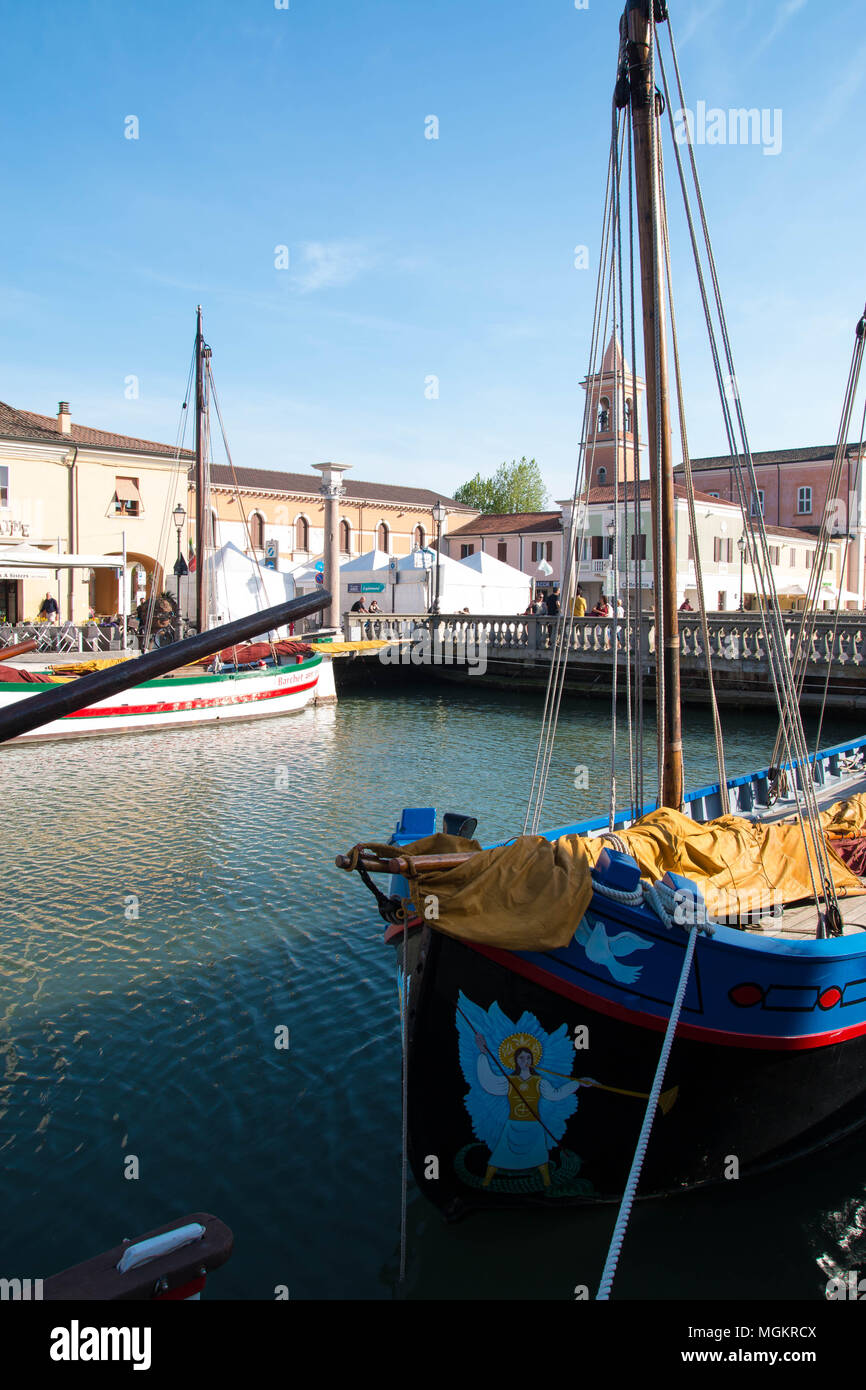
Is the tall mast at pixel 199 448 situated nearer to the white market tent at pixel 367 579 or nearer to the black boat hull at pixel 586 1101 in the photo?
the white market tent at pixel 367 579

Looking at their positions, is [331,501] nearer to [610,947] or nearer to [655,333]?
[655,333]

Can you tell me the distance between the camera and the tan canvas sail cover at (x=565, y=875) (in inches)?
189

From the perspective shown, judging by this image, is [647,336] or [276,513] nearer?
[647,336]

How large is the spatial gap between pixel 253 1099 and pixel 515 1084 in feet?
7.68

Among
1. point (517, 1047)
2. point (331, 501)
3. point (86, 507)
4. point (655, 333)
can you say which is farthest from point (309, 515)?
point (517, 1047)

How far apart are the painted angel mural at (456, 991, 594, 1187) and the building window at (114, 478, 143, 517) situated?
4062cm

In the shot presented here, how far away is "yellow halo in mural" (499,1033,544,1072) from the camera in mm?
5047

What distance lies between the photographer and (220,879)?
1131 centimetres

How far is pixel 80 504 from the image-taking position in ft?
133

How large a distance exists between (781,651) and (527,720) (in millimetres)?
19845

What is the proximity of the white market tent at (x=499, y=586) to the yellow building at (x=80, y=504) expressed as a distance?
1373cm
